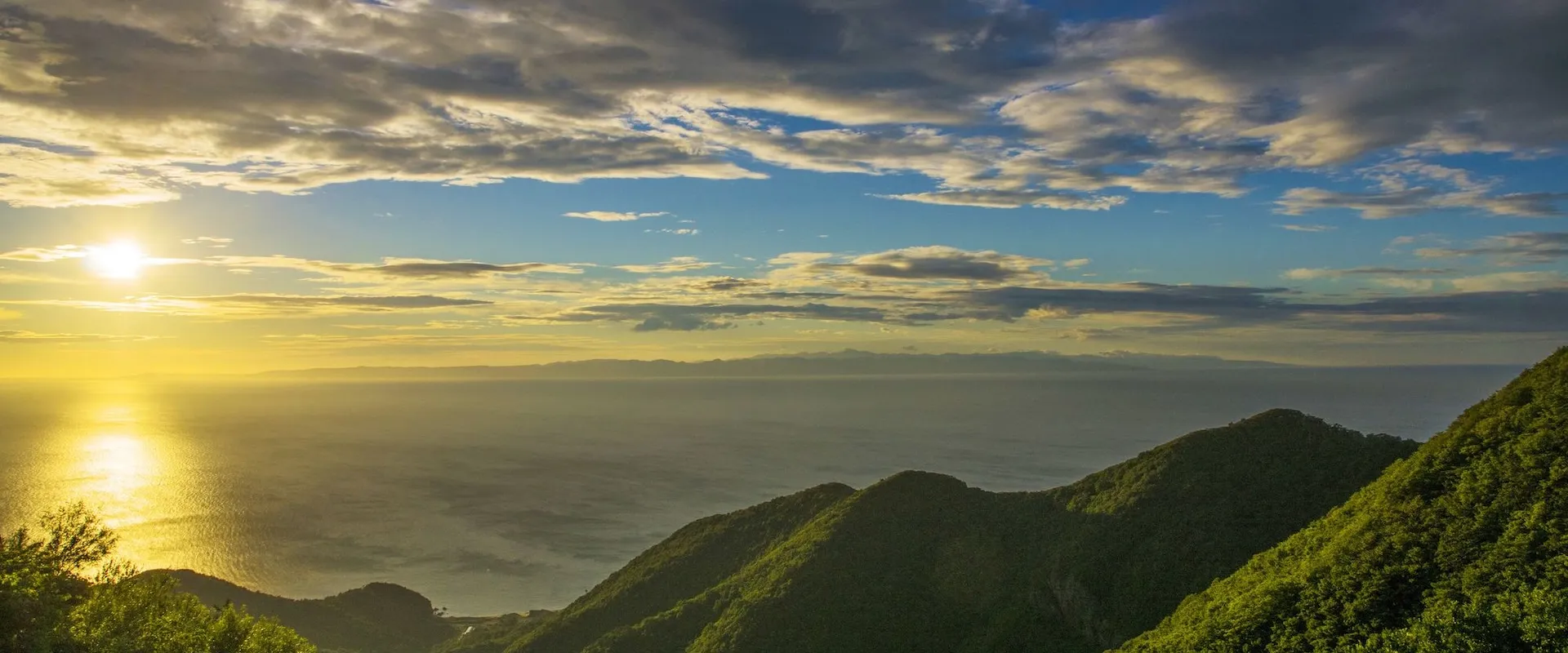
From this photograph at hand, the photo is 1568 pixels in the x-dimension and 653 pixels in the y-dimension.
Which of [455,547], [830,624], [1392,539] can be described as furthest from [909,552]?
[455,547]

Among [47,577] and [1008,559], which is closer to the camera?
[47,577]

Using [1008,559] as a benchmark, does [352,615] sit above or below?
below

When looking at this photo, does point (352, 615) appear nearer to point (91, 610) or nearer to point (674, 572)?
point (674, 572)

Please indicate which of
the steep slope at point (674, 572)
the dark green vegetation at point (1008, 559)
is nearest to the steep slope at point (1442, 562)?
the dark green vegetation at point (1008, 559)

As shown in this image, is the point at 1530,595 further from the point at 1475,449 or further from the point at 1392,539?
the point at 1475,449

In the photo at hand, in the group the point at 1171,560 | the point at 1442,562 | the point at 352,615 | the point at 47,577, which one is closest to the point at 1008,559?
the point at 1171,560

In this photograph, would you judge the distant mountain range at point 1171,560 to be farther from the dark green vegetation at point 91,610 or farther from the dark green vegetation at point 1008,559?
the dark green vegetation at point 91,610

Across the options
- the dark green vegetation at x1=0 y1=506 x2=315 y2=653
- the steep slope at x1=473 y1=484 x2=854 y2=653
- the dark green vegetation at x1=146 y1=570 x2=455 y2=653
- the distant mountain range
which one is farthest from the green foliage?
the dark green vegetation at x1=146 y1=570 x2=455 y2=653
